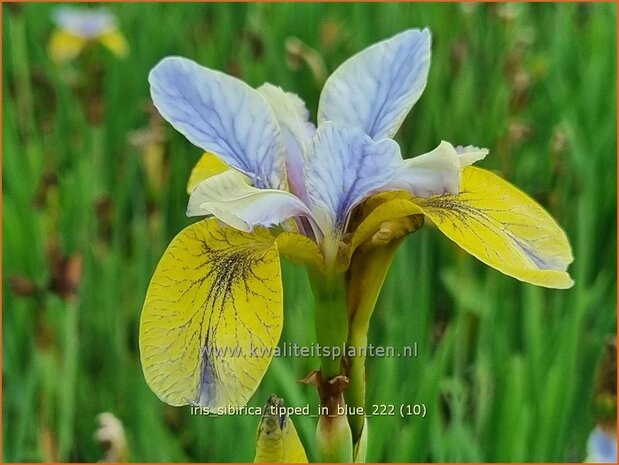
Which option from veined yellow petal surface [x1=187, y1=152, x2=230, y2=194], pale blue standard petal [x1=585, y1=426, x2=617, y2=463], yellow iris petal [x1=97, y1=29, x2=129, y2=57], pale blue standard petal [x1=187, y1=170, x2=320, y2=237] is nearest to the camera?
pale blue standard petal [x1=187, y1=170, x2=320, y2=237]

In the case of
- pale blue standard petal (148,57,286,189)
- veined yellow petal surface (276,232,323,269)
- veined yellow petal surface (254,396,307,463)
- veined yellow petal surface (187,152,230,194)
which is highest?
pale blue standard petal (148,57,286,189)

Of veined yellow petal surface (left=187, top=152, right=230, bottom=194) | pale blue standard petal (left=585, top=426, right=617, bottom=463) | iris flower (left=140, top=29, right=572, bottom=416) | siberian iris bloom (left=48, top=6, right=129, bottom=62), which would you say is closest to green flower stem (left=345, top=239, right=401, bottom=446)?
iris flower (left=140, top=29, right=572, bottom=416)

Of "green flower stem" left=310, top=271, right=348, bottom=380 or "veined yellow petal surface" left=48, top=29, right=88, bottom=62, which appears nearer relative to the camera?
"green flower stem" left=310, top=271, right=348, bottom=380

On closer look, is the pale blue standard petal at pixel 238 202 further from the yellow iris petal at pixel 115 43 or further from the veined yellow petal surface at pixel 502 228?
the yellow iris petal at pixel 115 43

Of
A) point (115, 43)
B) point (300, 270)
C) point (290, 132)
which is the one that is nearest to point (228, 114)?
point (290, 132)

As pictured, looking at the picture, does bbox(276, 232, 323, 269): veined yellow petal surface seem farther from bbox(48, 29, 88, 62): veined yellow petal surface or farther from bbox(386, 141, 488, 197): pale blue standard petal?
bbox(48, 29, 88, 62): veined yellow petal surface

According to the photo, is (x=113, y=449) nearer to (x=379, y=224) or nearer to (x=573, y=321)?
(x=379, y=224)

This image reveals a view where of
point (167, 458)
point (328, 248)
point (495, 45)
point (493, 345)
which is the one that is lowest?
point (167, 458)

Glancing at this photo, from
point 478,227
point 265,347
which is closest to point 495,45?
point 478,227
